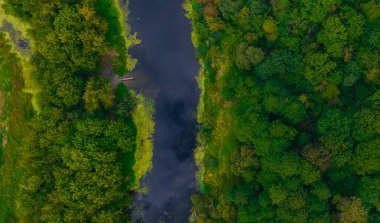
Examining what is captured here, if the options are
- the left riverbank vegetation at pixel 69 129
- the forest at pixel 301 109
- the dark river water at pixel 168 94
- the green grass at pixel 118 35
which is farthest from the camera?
the dark river water at pixel 168 94

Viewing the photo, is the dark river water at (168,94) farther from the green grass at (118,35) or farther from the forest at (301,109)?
the forest at (301,109)

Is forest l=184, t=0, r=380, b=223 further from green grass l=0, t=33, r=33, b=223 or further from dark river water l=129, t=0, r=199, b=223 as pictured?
green grass l=0, t=33, r=33, b=223

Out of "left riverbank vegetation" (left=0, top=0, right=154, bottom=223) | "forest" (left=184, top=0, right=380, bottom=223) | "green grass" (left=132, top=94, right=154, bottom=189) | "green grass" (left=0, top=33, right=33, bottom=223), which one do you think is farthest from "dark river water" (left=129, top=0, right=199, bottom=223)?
"green grass" (left=0, top=33, right=33, bottom=223)

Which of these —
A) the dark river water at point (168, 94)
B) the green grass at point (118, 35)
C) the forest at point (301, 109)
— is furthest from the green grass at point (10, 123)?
the forest at point (301, 109)

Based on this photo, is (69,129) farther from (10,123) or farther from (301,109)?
(301,109)

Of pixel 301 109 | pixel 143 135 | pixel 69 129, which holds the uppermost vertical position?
pixel 143 135

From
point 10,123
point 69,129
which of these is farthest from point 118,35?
point 10,123

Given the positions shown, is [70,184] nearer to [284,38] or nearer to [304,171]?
[304,171]
